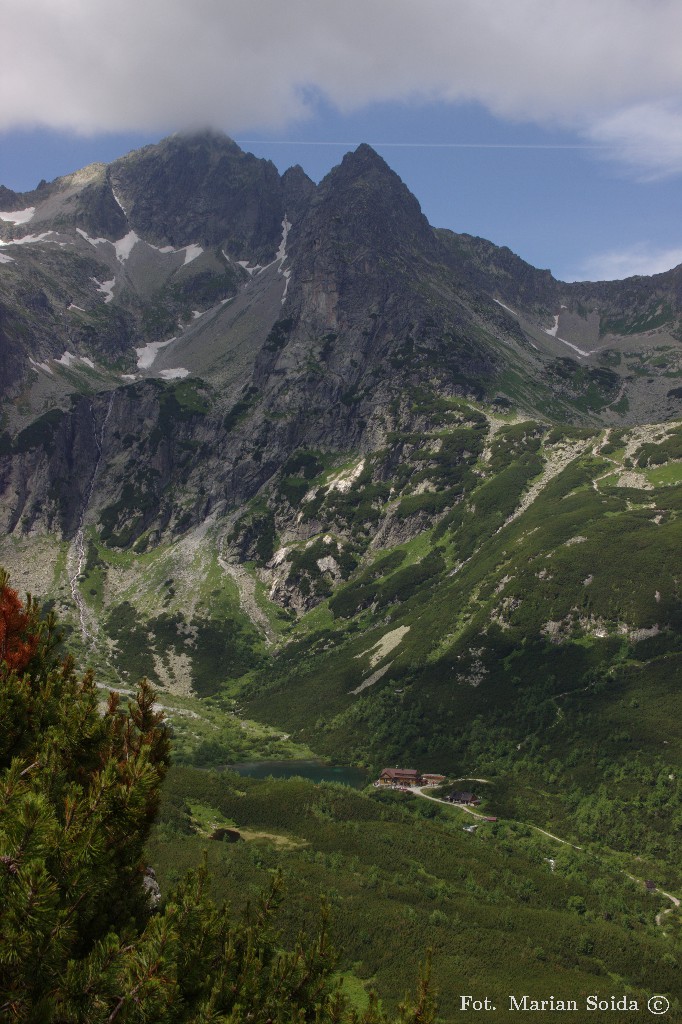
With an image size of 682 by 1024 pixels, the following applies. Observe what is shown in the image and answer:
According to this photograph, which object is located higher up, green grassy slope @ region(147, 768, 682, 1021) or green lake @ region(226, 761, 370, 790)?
green grassy slope @ region(147, 768, 682, 1021)

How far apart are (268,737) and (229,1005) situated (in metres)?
152

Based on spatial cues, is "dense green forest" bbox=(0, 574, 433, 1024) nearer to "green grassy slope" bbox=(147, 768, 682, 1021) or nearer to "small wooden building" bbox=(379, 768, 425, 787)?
"green grassy slope" bbox=(147, 768, 682, 1021)

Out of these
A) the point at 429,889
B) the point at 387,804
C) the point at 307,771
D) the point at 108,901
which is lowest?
the point at 307,771

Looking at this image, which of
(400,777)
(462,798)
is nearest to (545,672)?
(462,798)

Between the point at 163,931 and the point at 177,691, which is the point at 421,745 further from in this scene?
the point at 163,931

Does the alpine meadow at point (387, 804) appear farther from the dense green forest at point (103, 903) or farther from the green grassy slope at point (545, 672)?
the green grassy slope at point (545, 672)

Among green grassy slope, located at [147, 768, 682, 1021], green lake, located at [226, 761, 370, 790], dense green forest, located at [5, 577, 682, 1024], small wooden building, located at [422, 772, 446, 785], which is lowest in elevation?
green lake, located at [226, 761, 370, 790]

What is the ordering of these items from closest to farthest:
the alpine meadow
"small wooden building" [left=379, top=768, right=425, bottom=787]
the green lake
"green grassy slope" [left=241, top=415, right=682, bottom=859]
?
the alpine meadow
"green grassy slope" [left=241, top=415, right=682, bottom=859]
"small wooden building" [left=379, top=768, right=425, bottom=787]
the green lake

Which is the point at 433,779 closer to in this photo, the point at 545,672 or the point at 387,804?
the point at 387,804

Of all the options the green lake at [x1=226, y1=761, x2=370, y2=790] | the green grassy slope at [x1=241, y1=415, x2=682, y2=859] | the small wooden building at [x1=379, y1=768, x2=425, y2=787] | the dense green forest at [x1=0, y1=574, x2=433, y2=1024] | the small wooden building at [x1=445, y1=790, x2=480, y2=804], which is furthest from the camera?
the green lake at [x1=226, y1=761, x2=370, y2=790]

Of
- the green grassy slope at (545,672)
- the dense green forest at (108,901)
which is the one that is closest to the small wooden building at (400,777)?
the green grassy slope at (545,672)

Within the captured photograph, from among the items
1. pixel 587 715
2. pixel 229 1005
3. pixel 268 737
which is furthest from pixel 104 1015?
pixel 268 737

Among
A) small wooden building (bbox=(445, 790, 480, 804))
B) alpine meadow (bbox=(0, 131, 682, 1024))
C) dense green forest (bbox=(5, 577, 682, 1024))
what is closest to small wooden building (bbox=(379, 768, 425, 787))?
alpine meadow (bbox=(0, 131, 682, 1024))

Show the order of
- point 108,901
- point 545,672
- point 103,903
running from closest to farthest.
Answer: point 103,903, point 108,901, point 545,672
